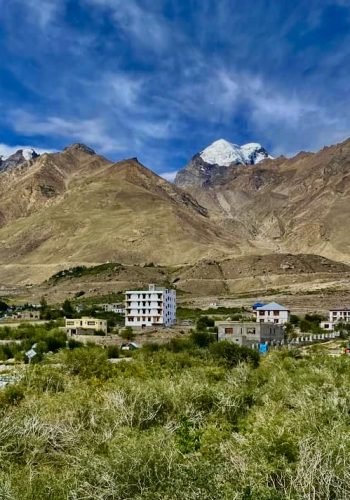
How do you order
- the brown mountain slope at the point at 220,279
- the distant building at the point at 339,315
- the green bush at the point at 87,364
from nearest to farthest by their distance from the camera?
the green bush at the point at 87,364 → the distant building at the point at 339,315 → the brown mountain slope at the point at 220,279

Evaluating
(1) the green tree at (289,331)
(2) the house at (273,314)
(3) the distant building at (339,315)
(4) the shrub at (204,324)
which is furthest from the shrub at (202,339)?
(3) the distant building at (339,315)

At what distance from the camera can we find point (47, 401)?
976 inches

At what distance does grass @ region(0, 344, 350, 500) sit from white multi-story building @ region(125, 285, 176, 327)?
4811 cm

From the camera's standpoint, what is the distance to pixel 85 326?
74688 mm

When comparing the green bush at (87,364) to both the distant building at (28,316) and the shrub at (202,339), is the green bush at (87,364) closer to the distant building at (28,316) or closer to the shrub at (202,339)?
the shrub at (202,339)

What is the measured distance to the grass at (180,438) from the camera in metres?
13.1

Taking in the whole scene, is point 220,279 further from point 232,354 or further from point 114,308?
point 232,354

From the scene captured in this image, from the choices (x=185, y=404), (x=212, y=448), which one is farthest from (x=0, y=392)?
(x=212, y=448)

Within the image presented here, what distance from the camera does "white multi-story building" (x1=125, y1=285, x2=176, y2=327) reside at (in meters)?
83.6

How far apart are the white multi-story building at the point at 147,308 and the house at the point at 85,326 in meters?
7.59

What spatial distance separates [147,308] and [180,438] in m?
65.7

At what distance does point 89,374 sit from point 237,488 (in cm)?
2716

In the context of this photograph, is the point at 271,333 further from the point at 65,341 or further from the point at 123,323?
the point at 123,323

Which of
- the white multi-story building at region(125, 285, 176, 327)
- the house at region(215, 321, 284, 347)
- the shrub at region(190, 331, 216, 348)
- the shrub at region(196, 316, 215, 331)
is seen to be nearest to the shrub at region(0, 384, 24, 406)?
the shrub at region(190, 331, 216, 348)
